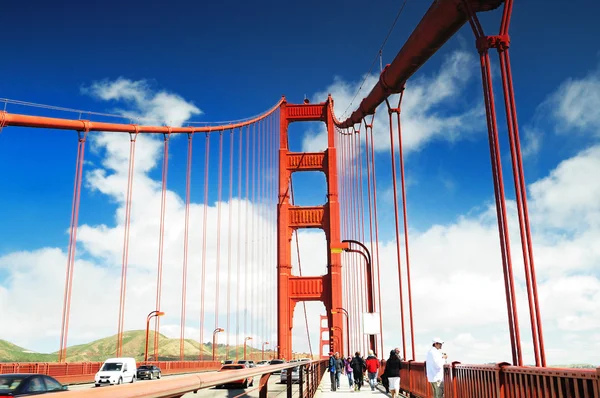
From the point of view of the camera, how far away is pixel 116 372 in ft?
83.7

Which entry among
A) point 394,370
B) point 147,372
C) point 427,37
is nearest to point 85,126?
point 147,372

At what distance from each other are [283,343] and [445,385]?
27.7 metres

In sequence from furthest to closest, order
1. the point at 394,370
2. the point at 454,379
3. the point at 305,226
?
the point at 305,226
the point at 394,370
the point at 454,379

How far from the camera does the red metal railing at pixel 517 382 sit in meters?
5.18

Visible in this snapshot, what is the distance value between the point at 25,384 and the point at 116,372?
17.2m

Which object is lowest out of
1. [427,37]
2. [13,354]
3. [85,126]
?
[13,354]

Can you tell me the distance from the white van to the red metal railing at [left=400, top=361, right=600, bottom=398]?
16.8 m

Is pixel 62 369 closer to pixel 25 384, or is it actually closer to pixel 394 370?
pixel 394 370

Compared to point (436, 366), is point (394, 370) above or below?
below

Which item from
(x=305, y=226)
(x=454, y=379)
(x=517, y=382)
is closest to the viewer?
(x=517, y=382)

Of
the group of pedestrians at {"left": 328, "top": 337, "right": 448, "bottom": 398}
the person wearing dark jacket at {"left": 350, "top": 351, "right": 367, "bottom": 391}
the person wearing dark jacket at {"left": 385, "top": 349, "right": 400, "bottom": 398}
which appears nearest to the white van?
the group of pedestrians at {"left": 328, "top": 337, "right": 448, "bottom": 398}

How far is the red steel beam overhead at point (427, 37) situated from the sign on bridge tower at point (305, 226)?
62.6 feet

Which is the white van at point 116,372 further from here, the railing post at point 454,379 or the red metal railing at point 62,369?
the railing post at point 454,379

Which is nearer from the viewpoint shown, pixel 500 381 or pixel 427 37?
pixel 500 381
